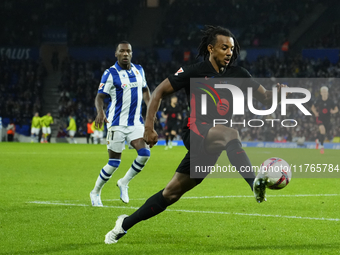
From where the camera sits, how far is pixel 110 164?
796 centimetres

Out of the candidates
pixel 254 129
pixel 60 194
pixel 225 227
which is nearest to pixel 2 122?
pixel 254 129

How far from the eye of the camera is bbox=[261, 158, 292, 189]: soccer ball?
415 centimetres

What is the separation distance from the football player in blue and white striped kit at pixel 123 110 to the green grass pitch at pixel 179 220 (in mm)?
650

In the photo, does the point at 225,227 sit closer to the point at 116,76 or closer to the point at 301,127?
the point at 116,76

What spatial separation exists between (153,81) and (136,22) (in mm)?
6872

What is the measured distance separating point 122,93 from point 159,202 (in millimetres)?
3603

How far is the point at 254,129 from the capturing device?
28.2 m

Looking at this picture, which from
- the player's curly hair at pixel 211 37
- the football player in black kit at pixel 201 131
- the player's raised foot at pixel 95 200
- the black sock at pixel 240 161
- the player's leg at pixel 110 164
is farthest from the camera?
the player's leg at pixel 110 164

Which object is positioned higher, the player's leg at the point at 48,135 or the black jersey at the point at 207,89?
the black jersey at the point at 207,89

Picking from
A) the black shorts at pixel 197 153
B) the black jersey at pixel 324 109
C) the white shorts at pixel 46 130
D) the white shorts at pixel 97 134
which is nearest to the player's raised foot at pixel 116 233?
the black shorts at pixel 197 153

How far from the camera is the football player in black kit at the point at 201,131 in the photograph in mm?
4504

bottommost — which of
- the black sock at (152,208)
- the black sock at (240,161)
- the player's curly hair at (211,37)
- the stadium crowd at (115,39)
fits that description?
the black sock at (152,208)

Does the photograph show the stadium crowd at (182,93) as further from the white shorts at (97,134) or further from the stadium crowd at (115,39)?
the white shorts at (97,134)

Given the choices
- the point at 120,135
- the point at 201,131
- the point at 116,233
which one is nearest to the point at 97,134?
the point at 120,135
